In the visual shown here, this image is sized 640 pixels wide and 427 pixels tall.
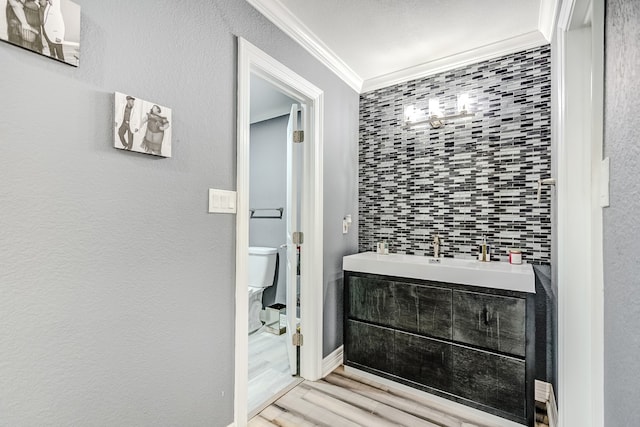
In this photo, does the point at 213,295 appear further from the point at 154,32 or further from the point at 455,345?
the point at 455,345

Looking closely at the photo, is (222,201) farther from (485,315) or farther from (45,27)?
(485,315)

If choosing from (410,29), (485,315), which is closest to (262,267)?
(485,315)

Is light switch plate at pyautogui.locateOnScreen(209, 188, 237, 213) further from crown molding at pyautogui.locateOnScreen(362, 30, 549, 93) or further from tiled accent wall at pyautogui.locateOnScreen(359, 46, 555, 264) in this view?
crown molding at pyautogui.locateOnScreen(362, 30, 549, 93)

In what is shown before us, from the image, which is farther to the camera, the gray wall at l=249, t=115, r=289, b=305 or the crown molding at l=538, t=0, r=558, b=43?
the gray wall at l=249, t=115, r=289, b=305

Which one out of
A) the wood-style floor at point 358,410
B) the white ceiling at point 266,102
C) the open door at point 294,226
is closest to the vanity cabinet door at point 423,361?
the wood-style floor at point 358,410

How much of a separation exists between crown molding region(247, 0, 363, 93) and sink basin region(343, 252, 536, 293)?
4.98ft

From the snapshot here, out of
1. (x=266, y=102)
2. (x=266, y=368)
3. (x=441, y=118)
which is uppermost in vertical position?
(x=266, y=102)

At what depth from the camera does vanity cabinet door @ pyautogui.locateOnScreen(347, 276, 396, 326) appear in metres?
2.15

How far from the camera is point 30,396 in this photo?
963 millimetres

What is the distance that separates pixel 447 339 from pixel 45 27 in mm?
2349

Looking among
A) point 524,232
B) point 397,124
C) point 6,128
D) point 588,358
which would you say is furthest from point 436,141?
point 6,128

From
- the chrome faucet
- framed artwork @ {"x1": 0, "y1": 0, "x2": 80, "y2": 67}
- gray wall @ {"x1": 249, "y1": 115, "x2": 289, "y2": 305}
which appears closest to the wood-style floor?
the chrome faucet

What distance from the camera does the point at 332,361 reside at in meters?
2.44

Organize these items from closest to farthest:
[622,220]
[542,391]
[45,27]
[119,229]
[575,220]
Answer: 1. [622,220]
2. [45,27]
3. [119,229]
4. [575,220]
5. [542,391]
